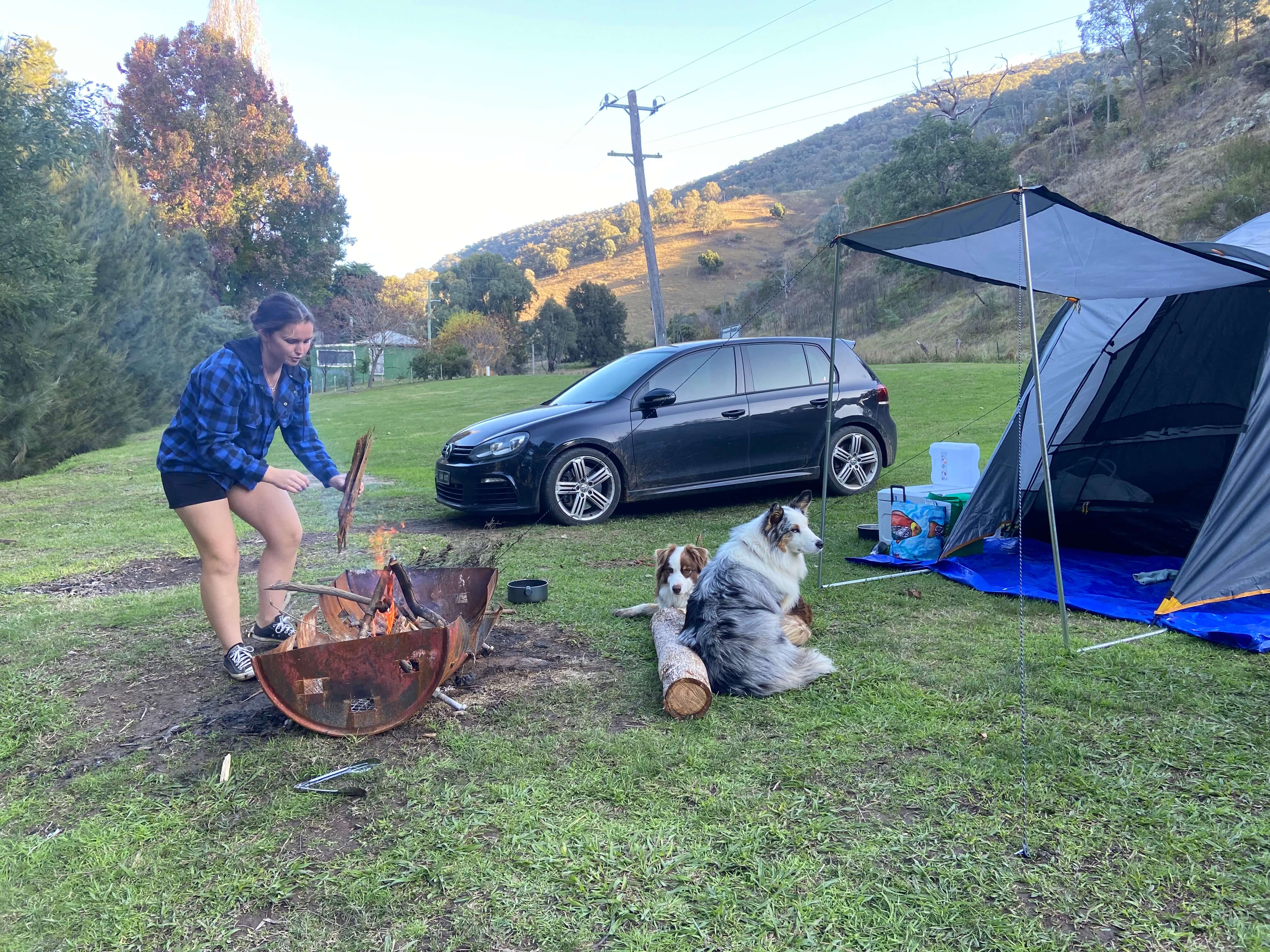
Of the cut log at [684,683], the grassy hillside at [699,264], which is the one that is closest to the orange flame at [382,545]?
the cut log at [684,683]

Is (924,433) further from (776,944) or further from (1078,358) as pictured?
(776,944)

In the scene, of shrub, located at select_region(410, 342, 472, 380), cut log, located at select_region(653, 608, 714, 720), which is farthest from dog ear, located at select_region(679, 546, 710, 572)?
shrub, located at select_region(410, 342, 472, 380)

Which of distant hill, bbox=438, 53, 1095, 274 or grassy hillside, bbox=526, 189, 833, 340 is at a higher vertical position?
distant hill, bbox=438, 53, 1095, 274

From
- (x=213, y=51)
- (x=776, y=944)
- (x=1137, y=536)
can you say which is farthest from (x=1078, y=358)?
(x=213, y=51)

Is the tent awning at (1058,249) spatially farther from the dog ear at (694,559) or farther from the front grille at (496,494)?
the front grille at (496,494)

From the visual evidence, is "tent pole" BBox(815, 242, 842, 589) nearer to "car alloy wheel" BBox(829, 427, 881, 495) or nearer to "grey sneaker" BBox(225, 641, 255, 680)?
"car alloy wheel" BBox(829, 427, 881, 495)

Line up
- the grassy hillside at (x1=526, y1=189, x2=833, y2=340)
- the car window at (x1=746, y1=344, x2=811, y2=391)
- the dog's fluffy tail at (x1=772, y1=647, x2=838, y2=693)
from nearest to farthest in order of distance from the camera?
the dog's fluffy tail at (x1=772, y1=647, x2=838, y2=693), the car window at (x1=746, y1=344, x2=811, y2=391), the grassy hillside at (x1=526, y1=189, x2=833, y2=340)

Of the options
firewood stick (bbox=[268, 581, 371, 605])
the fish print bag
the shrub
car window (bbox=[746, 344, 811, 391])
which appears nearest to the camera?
firewood stick (bbox=[268, 581, 371, 605])

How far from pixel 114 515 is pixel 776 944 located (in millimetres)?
9905

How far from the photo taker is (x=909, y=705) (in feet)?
11.8

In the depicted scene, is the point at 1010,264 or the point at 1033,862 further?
the point at 1010,264

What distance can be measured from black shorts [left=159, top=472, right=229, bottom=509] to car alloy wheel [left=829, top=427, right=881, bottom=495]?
21.1 feet

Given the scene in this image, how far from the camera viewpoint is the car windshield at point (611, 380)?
26.8 ft

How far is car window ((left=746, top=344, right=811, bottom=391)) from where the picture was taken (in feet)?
27.5
